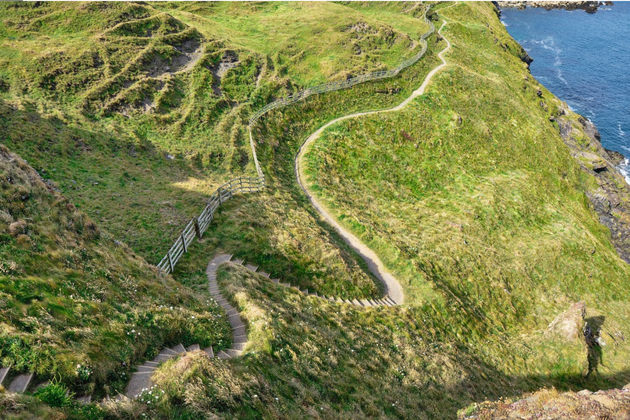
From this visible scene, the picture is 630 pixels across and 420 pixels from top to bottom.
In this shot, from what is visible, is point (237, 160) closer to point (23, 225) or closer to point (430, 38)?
point (23, 225)

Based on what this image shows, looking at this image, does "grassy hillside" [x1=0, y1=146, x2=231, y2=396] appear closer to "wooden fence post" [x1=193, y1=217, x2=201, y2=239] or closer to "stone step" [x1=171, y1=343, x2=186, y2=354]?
"stone step" [x1=171, y1=343, x2=186, y2=354]

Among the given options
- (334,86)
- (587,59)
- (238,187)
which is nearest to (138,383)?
(238,187)

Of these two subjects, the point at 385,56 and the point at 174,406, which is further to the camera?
the point at 385,56

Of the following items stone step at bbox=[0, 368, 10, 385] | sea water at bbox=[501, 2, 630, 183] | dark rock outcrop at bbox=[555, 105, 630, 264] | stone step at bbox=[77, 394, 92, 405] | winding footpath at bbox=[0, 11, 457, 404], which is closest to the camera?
stone step at bbox=[0, 368, 10, 385]

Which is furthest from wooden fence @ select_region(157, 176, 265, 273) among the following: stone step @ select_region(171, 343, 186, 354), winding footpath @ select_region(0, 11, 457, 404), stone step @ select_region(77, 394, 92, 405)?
stone step @ select_region(77, 394, 92, 405)

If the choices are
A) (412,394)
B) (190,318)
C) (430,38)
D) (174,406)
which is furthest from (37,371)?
(430,38)

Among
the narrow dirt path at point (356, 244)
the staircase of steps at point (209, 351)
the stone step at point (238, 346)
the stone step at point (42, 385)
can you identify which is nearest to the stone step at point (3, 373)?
the staircase of steps at point (209, 351)

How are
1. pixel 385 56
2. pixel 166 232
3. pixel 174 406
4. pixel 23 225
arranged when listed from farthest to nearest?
1. pixel 385 56
2. pixel 166 232
3. pixel 23 225
4. pixel 174 406
